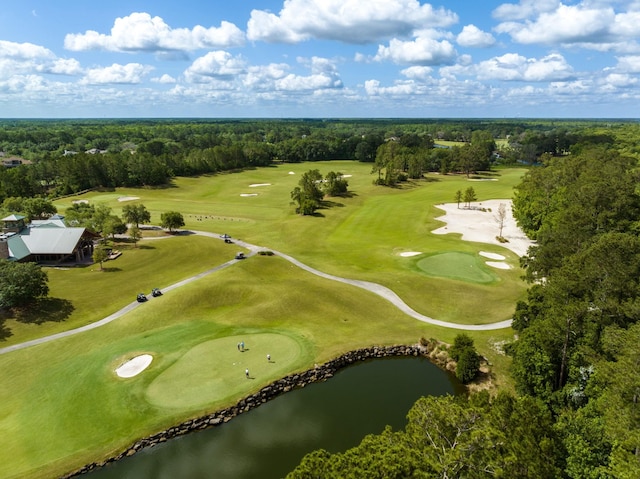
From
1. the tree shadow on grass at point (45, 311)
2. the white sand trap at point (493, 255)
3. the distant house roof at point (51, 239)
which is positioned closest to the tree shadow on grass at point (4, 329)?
the tree shadow on grass at point (45, 311)

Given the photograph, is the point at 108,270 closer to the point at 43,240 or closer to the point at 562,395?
the point at 43,240

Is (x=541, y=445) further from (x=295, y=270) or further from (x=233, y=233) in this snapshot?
(x=233, y=233)

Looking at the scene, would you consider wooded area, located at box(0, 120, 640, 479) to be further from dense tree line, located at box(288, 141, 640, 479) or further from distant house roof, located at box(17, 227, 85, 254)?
distant house roof, located at box(17, 227, 85, 254)

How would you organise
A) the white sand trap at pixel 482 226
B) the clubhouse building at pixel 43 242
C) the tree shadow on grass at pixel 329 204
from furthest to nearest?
the tree shadow on grass at pixel 329 204, the white sand trap at pixel 482 226, the clubhouse building at pixel 43 242

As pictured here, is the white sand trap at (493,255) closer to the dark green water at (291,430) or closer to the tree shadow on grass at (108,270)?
the dark green water at (291,430)

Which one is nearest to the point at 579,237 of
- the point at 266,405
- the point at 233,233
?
the point at 266,405

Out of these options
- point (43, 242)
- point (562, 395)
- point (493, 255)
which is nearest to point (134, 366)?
point (562, 395)
